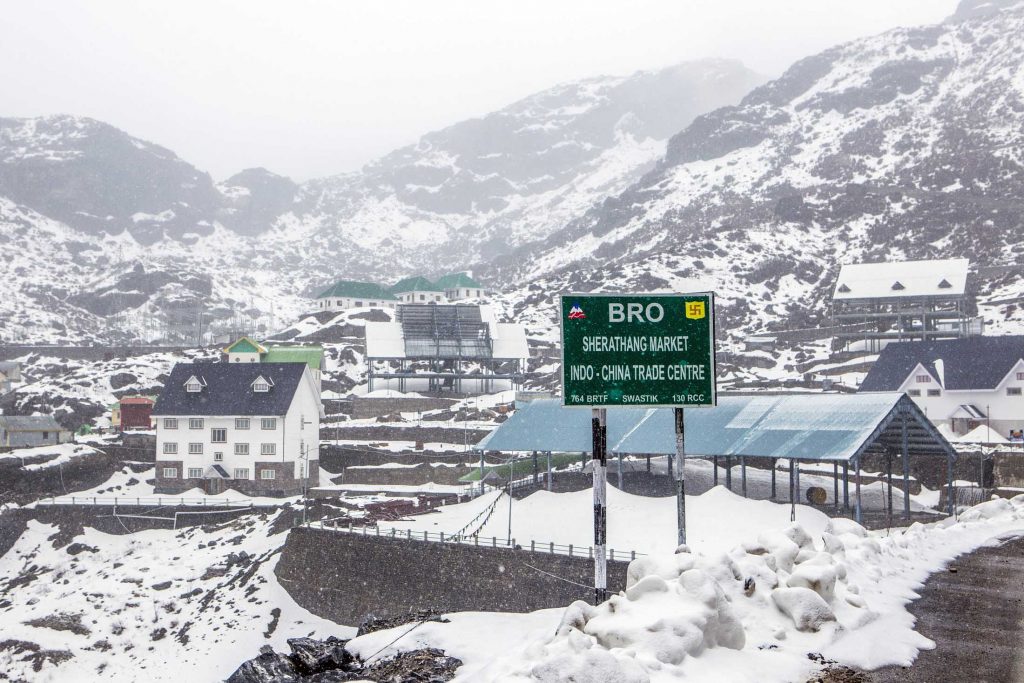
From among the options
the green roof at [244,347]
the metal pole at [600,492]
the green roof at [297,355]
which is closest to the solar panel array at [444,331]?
the green roof at [297,355]

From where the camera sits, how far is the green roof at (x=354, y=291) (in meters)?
170

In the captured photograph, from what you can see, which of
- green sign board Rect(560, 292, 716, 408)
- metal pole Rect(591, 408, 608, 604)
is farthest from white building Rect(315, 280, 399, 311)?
metal pole Rect(591, 408, 608, 604)

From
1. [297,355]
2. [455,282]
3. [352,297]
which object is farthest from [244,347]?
[455,282]

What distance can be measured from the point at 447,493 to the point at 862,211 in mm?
142326

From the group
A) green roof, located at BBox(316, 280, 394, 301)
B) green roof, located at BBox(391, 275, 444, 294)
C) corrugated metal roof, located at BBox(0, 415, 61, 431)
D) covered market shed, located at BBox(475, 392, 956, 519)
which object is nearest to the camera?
covered market shed, located at BBox(475, 392, 956, 519)

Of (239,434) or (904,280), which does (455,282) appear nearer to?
(904,280)

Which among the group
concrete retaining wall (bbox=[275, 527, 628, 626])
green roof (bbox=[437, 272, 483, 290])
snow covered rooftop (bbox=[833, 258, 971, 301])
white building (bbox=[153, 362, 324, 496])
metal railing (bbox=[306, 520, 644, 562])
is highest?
green roof (bbox=[437, 272, 483, 290])

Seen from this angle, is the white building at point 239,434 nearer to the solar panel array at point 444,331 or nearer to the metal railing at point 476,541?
the metal railing at point 476,541

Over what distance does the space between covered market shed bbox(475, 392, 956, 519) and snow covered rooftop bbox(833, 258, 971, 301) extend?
73.4 m

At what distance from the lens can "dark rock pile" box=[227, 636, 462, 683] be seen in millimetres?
15095

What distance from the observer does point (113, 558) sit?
63000 mm

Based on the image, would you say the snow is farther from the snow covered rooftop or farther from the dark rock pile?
the snow covered rooftop

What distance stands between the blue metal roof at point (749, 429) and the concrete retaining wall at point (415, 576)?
25.5 ft

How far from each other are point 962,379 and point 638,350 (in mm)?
74202
